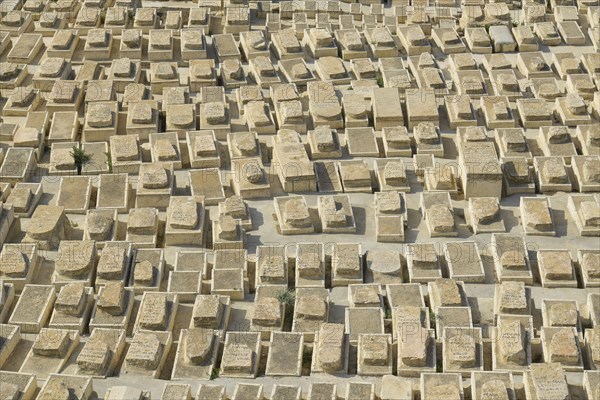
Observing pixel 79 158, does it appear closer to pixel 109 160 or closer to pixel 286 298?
pixel 109 160

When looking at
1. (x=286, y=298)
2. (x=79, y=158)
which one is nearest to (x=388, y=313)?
(x=286, y=298)

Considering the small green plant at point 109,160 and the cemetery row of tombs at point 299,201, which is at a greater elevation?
the cemetery row of tombs at point 299,201

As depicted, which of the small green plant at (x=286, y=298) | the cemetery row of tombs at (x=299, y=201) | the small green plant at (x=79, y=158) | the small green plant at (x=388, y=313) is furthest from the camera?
the small green plant at (x=79, y=158)

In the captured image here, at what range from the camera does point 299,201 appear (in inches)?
1249

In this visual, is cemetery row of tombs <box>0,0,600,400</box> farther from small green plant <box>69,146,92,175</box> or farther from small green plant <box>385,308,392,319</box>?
small green plant <box>385,308,392,319</box>

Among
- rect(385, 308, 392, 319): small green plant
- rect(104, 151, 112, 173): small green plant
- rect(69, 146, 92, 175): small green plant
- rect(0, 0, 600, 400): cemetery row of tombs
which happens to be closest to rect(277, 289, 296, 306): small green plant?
rect(0, 0, 600, 400): cemetery row of tombs

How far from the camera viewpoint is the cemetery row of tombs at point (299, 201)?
26047mm

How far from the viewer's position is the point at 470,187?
106 ft

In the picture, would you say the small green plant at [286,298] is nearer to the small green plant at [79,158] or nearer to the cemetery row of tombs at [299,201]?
the cemetery row of tombs at [299,201]

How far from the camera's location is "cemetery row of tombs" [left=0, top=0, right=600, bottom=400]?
2605 cm

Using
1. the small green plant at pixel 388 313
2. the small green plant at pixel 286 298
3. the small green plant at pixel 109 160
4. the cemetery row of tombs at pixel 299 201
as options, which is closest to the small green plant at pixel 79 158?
the cemetery row of tombs at pixel 299 201

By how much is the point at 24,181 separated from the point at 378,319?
41.0 feet

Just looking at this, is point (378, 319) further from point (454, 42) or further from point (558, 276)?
point (454, 42)

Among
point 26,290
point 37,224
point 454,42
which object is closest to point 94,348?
point 26,290
